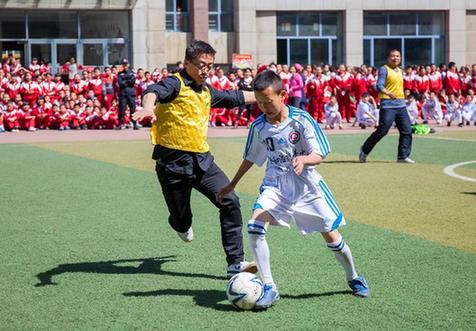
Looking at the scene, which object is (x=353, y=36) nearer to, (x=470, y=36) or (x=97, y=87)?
(x=470, y=36)

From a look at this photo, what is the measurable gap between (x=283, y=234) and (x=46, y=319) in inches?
141

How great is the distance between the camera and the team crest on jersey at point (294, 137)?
6422mm

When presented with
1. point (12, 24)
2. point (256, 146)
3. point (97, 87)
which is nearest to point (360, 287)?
point (256, 146)

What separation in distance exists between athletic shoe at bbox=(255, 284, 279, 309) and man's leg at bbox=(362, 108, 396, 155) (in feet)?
33.7

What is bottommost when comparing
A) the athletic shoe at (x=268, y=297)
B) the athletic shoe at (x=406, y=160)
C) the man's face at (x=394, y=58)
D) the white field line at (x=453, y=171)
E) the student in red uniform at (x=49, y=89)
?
the athletic shoe at (x=268, y=297)

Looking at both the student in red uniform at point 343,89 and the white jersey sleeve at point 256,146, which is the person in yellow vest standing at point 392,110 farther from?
the student in red uniform at point 343,89

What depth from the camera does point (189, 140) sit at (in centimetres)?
750

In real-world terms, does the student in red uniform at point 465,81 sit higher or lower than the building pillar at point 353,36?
lower

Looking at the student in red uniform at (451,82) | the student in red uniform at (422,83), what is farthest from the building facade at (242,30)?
the student in red uniform at (422,83)

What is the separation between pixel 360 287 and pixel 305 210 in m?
0.63

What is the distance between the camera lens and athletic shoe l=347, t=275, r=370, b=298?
637 centimetres

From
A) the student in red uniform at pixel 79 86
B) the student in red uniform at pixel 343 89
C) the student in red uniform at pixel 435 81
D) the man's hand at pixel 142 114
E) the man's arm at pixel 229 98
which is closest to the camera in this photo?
the man's hand at pixel 142 114

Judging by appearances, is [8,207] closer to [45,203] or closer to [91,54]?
[45,203]

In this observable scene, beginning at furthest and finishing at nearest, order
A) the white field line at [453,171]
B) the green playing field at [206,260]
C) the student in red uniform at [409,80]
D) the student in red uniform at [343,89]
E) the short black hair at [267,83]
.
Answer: the student in red uniform at [409,80] → the student in red uniform at [343,89] → the white field line at [453,171] → the short black hair at [267,83] → the green playing field at [206,260]
